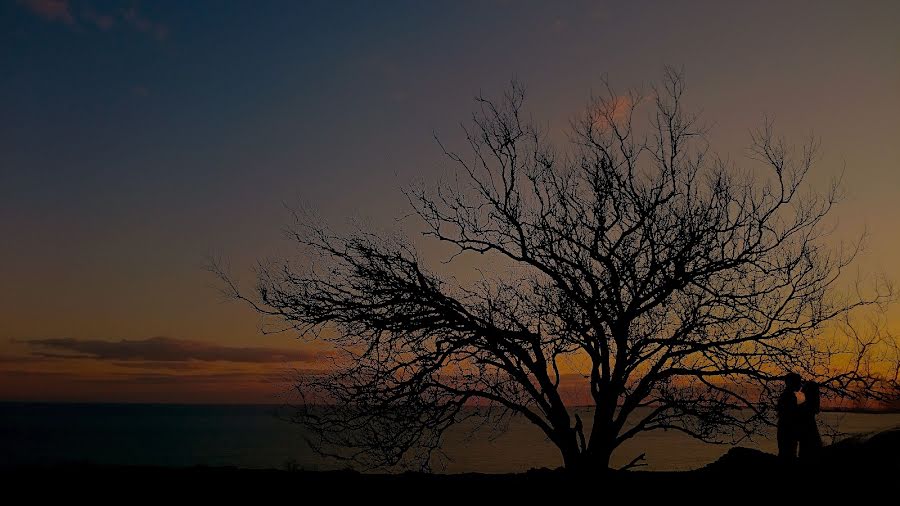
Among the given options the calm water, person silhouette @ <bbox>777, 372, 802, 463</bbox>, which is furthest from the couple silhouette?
the calm water

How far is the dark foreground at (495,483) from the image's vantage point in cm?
1077

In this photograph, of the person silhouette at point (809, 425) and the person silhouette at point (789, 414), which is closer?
the person silhouette at point (789, 414)

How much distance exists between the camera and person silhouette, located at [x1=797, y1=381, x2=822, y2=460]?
1265 cm

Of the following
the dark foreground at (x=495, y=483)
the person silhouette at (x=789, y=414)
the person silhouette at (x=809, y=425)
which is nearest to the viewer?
the dark foreground at (x=495, y=483)

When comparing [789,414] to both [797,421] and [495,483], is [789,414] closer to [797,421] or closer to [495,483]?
[797,421]

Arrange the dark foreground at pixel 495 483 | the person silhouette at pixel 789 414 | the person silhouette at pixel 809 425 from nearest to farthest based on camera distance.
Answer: the dark foreground at pixel 495 483 → the person silhouette at pixel 789 414 → the person silhouette at pixel 809 425

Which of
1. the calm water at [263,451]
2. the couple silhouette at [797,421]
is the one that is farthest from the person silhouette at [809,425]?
the calm water at [263,451]

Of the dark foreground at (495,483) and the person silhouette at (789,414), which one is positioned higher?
the person silhouette at (789,414)

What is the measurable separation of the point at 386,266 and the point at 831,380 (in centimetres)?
805

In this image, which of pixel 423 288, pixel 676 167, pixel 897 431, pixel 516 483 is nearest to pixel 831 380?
pixel 897 431

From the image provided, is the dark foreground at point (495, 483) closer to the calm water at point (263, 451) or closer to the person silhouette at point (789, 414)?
the person silhouette at point (789, 414)

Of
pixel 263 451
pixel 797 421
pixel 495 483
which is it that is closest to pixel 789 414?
pixel 797 421

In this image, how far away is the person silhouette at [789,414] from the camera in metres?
12.5

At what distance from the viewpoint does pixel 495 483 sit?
11945 mm
